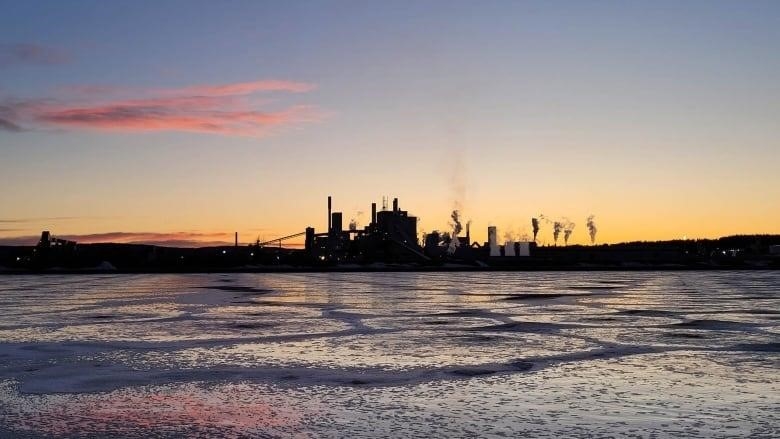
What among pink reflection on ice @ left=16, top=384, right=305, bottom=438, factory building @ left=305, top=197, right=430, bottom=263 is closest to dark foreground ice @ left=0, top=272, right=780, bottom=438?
pink reflection on ice @ left=16, top=384, right=305, bottom=438

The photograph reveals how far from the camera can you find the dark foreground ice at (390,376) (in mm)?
7184

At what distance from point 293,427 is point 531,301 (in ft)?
Answer: 67.0

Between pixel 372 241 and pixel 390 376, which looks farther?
pixel 372 241

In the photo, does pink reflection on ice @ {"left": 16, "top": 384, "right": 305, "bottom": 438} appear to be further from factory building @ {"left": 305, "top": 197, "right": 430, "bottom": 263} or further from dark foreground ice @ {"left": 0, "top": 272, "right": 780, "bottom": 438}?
factory building @ {"left": 305, "top": 197, "right": 430, "bottom": 263}

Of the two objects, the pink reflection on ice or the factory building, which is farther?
the factory building

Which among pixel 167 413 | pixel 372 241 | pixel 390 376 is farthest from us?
pixel 372 241

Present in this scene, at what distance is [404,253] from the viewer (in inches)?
5591

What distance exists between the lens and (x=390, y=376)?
10000mm

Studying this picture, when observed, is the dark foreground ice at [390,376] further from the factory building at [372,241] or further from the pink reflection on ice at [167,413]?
the factory building at [372,241]

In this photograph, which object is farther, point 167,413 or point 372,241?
point 372,241

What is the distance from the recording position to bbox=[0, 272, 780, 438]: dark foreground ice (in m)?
7.18

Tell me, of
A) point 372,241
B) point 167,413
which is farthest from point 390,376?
point 372,241

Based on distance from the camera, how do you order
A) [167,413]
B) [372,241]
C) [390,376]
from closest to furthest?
1. [167,413]
2. [390,376]
3. [372,241]

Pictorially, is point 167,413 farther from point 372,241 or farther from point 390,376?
point 372,241
